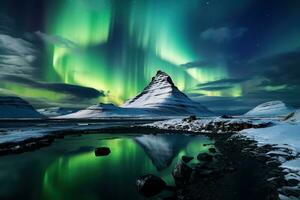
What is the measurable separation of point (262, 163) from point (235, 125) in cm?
3957

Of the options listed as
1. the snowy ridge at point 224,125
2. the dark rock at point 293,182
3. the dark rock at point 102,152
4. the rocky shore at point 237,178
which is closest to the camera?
the rocky shore at point 237,178

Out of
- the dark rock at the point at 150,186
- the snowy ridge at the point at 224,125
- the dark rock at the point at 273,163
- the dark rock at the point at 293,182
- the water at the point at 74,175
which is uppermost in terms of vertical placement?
the snowy ridge at the point at 224,125

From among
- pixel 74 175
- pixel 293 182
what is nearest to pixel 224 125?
pixel 293 182

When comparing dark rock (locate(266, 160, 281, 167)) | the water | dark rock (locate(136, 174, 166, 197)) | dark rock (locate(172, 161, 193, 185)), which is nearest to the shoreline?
dark rock (locate(266, 160, 281, 167))

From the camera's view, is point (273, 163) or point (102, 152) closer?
point (273, 163)

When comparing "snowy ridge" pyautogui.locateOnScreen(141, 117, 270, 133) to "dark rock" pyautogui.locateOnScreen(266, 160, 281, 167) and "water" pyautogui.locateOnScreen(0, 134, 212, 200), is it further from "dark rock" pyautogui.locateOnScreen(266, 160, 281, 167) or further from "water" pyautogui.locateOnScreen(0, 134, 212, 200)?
"dark rock" pyautogui.locateOnScreen(266, 160, 281, 167)

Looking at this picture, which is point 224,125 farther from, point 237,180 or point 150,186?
point 150,186

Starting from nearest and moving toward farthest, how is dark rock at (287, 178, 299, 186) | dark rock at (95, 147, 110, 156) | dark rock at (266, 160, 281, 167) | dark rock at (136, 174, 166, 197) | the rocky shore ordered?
the rocky shore < dark rock at (287, 178, 299, 186) < dark rock at (136, 174, 166, 197) < dark rock at (266, 160, 281, 167) < dark rock at (95, 147, 110, 156)

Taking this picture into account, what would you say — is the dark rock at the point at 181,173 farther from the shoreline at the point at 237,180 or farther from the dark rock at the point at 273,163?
the dark rock at the point at 273,163

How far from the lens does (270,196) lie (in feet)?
43.7

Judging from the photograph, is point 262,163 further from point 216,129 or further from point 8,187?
point 216,129

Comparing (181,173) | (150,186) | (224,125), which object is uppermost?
(224,125)

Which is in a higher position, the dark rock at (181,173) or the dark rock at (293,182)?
the dark rock at (293,182)

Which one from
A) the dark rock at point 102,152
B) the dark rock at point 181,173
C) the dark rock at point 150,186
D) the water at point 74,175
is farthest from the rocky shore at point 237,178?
the dark rock at point 102,152
